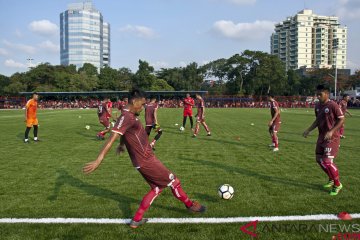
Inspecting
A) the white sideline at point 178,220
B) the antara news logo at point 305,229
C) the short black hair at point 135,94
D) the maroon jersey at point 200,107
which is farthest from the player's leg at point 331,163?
the maroon jersey at point 200,107

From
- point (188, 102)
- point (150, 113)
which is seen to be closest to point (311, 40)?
point (188, 102)

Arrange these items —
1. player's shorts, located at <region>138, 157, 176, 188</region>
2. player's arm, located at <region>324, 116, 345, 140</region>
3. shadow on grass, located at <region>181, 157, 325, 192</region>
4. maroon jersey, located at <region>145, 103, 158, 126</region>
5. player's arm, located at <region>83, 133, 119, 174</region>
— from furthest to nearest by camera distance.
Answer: maroon jersey, located at <region>145, 103, 158, 126</region> → shadow on grass, located at <region>181, 157, 325, 192</region> → player's arm, located at <region>324, 116, 345, 140</region> → player's shorts, located at <region>138, 157, 176, 188</region> → player's arm, located at <region>83, 133, 119, 174</region>

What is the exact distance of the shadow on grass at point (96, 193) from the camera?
575cm

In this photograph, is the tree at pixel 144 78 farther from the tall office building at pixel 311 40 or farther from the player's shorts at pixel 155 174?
the tall office building at pixel 311 40

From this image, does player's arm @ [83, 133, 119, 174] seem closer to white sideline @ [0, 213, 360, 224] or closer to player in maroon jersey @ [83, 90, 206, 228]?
player in maroon jersey @ [83, 90, 206, 228]

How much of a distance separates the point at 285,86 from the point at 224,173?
82258 millimetres

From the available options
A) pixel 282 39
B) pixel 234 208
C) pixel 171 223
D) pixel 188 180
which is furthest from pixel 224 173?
pixel 282 39

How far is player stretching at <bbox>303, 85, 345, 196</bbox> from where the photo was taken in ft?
21.4

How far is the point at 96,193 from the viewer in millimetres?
6668

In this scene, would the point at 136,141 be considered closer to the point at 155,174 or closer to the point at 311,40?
the point at 155,174

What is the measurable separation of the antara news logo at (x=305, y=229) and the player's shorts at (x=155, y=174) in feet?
4.28

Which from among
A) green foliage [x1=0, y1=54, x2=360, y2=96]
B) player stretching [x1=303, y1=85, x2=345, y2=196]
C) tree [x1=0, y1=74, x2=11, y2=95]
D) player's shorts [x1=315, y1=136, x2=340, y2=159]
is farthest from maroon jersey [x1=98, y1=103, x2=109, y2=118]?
tree [x1=0, y1=74, x2=11, y2=95]

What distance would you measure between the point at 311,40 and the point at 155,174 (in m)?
165

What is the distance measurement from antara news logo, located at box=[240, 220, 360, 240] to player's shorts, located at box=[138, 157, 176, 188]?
1.31 m
